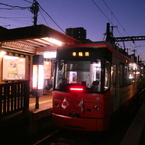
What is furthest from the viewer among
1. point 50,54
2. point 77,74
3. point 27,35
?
point 50,54

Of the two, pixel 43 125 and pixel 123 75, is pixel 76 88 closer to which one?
pixel 43 125

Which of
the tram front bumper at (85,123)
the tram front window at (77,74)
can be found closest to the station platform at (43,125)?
the tram front bumper at (85,123)

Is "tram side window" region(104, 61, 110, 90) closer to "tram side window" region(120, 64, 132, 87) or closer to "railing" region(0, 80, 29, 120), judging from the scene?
"tram side window" region(120, 64, 132, 87)

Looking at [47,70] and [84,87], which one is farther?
[47,70]

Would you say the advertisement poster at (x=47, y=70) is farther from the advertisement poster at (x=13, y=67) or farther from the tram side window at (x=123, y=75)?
the tram side window at (x=123, y=75)

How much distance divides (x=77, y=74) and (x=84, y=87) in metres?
0.73

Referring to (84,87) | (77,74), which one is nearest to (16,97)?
(77,74)

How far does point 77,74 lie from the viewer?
23.1 feet

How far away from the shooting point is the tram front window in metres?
6.56

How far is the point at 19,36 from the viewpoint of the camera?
7.81 m

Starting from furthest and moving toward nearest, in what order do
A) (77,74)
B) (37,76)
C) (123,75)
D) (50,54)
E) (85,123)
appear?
1. (50,54)
2. (123,75)
3. (37,76)
4. (77,74)
5. (85,123)

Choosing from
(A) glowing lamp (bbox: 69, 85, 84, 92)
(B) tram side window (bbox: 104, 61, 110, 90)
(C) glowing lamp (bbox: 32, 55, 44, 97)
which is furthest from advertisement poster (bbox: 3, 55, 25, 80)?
(B) tram side window (bbox: 104, 61, 110, 90)

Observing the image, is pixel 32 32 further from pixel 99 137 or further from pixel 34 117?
pixel 99 137

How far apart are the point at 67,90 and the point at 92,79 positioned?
1023 millimetres
